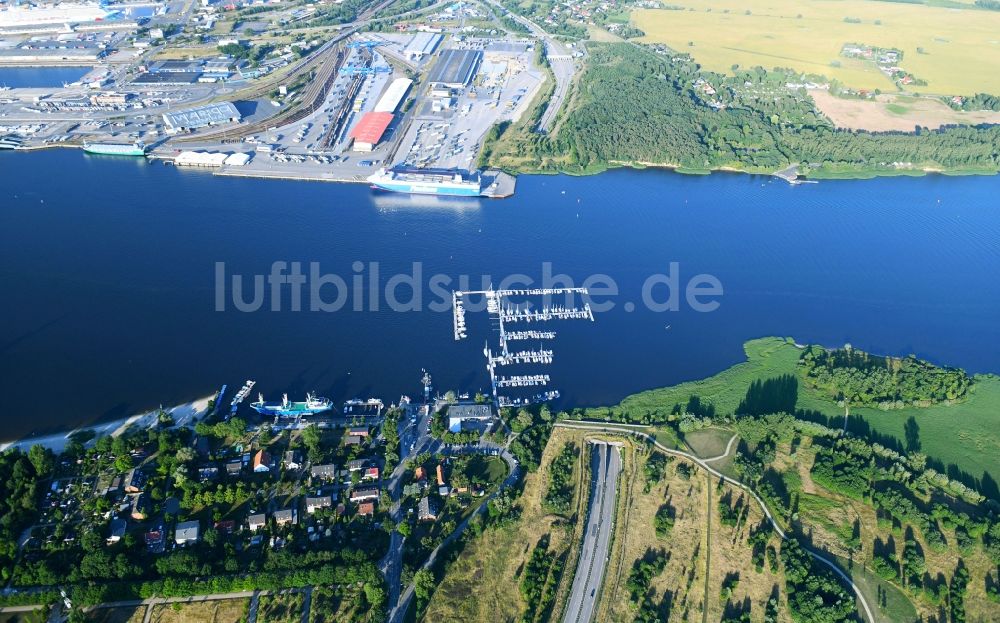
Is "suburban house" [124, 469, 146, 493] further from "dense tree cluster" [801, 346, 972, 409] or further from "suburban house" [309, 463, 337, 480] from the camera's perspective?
"dense tree cluster" [801, 346, 972, 409]

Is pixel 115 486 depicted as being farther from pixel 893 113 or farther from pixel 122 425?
pixel 893 113

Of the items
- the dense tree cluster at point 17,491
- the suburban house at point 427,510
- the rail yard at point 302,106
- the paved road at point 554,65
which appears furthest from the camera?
the paved road at point 554,65

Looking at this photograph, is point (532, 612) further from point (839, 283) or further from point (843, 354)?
point (839, 283)

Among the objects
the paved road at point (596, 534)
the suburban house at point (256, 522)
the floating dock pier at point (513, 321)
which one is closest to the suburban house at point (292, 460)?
the suburban house at point (256, 522)

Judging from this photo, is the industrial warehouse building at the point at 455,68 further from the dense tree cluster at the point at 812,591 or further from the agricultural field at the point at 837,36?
the dense tree cluster at the point at 812,591

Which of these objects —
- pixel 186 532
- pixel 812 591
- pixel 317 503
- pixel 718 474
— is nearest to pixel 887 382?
pixel 718 474

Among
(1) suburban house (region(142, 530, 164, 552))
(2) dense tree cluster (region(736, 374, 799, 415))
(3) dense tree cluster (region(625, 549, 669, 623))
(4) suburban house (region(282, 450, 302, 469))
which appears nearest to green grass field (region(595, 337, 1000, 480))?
(2) dense tree cluster (region(736, 374, 799, 415))
